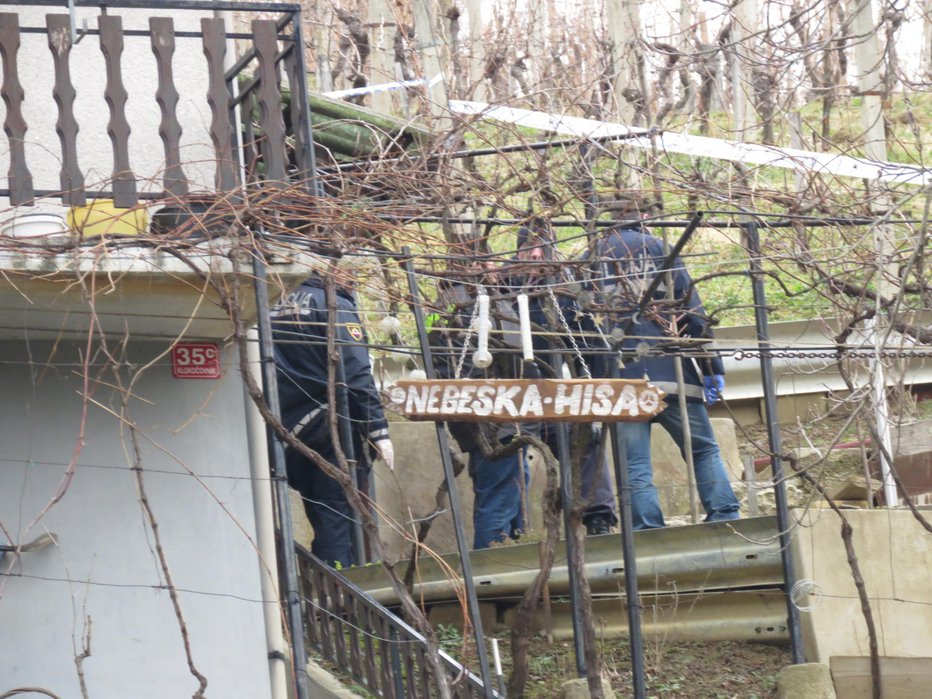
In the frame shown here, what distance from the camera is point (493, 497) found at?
865 centimetres

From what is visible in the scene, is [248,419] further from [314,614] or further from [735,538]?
[735,538]

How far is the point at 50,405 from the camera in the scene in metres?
6.72

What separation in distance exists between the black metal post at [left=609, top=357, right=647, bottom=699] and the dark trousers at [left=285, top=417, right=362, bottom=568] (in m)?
1.92

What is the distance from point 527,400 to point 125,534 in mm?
2248

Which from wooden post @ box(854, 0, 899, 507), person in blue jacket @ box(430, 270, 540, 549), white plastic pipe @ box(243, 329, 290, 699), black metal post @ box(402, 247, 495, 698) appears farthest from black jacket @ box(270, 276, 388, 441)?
wooden post @ box(854, 0, 899, 507)

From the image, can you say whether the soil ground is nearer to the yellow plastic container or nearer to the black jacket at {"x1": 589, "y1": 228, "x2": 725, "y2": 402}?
the black jacket at {"x1": 589, "y1": 228, "x2": 725, "y2": 402}

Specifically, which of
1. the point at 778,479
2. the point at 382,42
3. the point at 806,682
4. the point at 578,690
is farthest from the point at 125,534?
the point at 382,42

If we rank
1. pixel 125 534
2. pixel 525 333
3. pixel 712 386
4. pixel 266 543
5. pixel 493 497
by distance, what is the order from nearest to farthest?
pixel 525 333
pixel 125 534
pixel 266 543
pixel 493 497
pixel 712 386

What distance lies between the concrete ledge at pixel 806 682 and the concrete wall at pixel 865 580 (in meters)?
0.20

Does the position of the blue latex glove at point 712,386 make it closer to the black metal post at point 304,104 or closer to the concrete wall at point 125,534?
the black metal post at point 304,104

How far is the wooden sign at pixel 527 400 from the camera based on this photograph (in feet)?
20.2

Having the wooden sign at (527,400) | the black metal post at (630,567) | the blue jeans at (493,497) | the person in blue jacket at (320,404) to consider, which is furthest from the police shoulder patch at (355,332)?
the wooden sign at (527,400)

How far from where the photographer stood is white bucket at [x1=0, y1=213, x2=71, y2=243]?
19.6 feet

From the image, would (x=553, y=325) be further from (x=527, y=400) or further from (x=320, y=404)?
(x=320, y=404)
